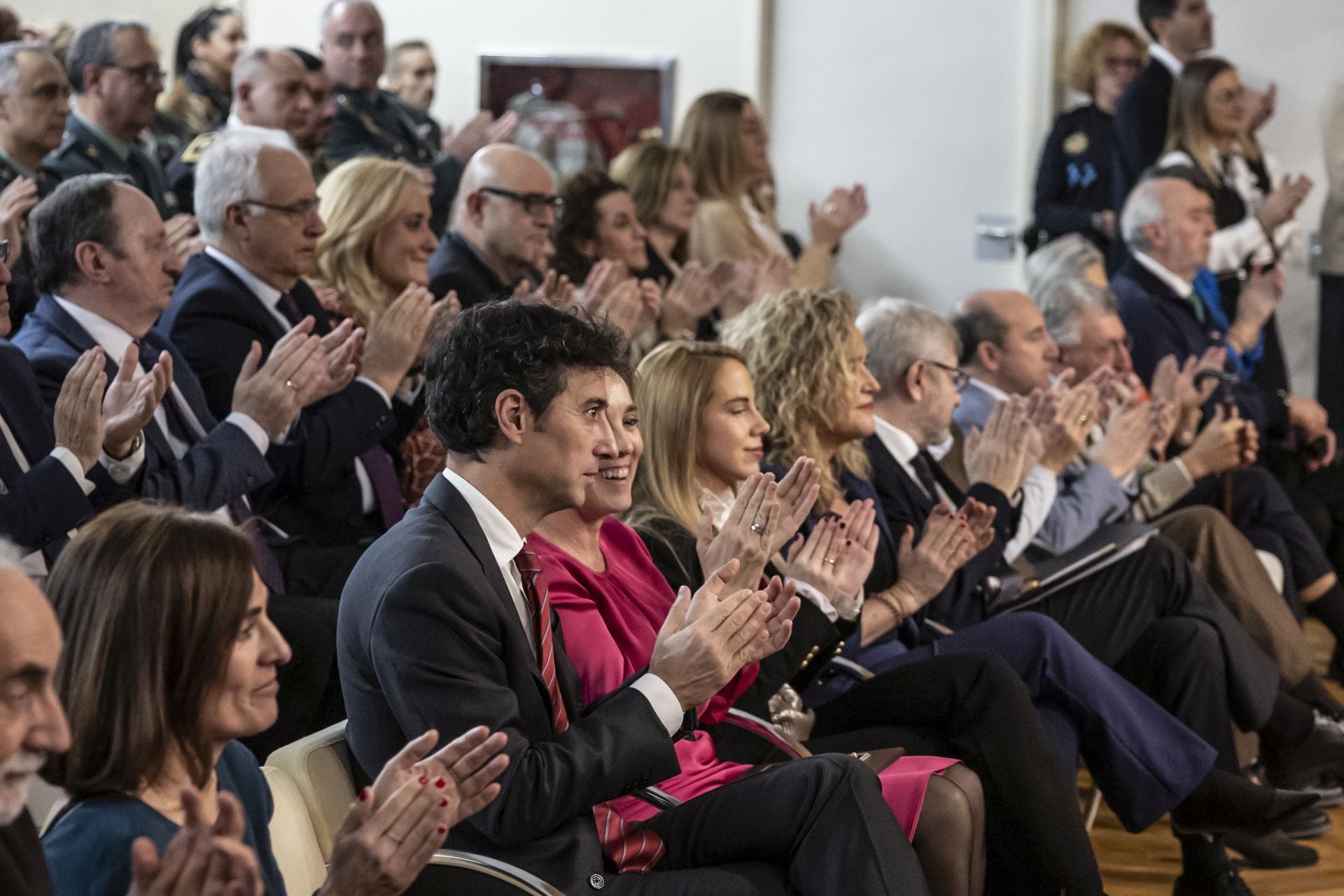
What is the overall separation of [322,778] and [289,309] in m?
1.59

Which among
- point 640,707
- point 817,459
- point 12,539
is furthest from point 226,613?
point 817,459

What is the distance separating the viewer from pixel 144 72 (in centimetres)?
439

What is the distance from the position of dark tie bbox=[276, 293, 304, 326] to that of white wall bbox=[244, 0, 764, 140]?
4170mm

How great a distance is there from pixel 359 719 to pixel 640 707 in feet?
1.08

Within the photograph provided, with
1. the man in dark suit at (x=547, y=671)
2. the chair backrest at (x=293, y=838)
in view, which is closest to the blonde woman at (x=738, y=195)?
the man in dark suit at (x=547, y=671)

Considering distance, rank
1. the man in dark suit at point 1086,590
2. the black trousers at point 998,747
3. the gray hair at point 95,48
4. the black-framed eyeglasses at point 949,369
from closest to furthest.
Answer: the black trousers at point 998,747
the man in dark suit at point 1086,590
the black-framed eyeglasses at point 949,369
the gray hair at point 95,48

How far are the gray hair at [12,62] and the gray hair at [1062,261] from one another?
2.97 meters

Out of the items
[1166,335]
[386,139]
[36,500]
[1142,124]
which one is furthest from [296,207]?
[1142,124]

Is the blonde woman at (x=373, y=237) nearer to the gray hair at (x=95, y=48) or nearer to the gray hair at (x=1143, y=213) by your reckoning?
the gray hair at (x=95, y=48)

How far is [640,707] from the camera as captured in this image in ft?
6.53

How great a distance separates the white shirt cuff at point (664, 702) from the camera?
6.57ft

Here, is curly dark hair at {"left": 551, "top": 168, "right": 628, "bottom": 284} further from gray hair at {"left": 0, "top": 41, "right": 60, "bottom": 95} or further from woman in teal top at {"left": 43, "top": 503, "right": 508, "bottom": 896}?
woman in teal top at {"left": 43, "top": 503, "right": 508, "bottom": 896}

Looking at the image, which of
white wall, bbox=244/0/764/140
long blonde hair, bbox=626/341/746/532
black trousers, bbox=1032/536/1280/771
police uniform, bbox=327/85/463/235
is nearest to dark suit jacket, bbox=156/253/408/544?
long blonde hair, bbox=626/341/746/532

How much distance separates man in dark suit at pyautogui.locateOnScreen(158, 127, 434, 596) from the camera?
3.14 m
